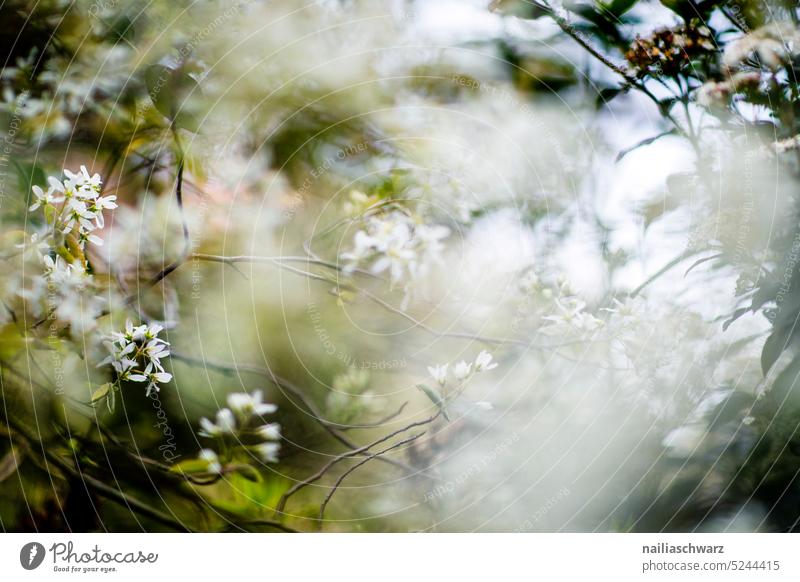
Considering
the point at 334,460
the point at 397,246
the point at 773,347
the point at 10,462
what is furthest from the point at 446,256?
the point at 10,462

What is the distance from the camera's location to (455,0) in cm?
52

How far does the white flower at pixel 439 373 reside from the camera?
0.52 metres

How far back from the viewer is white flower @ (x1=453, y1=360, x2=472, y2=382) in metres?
0.52

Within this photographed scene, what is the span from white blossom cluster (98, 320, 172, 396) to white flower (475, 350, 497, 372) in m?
0.28

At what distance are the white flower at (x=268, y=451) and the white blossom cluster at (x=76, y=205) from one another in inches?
9.3

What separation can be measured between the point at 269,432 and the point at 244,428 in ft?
0.08

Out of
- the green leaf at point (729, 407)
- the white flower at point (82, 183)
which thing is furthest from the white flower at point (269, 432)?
the green leaf at point (729, 407)

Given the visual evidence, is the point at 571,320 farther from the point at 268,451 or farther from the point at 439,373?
the point at 268,451

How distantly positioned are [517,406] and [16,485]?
1.54ft

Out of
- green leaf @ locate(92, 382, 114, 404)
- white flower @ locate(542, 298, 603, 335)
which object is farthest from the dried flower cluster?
green leaf @ locate(92, 382, 114, 404)

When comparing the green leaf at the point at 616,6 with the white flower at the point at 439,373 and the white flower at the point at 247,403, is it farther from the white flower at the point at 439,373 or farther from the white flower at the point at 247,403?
the white flower at the point at 247,403

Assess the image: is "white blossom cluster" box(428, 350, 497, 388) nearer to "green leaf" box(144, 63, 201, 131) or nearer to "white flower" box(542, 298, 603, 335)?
"white flower" box(542, 298, 603, 335)
